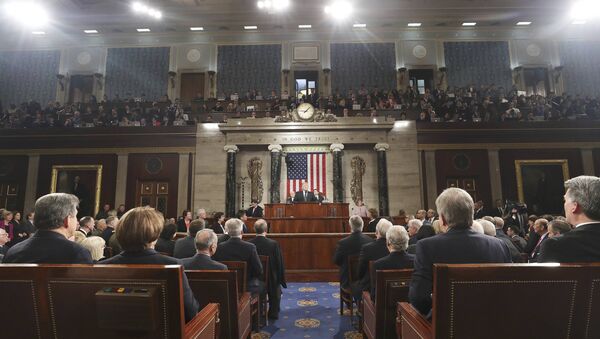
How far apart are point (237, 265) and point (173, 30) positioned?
51.2 feet

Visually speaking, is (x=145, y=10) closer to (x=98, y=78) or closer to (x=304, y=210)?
(x=98, y=78)

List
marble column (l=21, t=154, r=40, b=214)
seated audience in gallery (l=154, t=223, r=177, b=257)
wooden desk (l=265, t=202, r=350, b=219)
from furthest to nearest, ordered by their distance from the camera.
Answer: marble column (l=21, t=154, r=40, b=214) → wooden desk (l=265, t=202, r=350, b=219) → seated audience in gallery (l=154, t=223, r=177, b=257)

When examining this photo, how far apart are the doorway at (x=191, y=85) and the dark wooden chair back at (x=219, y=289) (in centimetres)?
1447

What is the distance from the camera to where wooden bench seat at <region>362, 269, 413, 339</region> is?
8.95 ft

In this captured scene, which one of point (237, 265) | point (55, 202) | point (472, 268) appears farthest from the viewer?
point (237, 265)

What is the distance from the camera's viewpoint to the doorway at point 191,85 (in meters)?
16.0

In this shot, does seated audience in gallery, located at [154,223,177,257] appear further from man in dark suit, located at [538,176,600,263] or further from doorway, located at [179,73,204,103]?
doorway, located at [179,73,204,103]

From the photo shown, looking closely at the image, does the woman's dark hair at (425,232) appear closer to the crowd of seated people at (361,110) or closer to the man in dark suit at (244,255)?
the man in dark suit at (244,255)

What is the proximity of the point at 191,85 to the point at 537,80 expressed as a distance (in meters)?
15.2

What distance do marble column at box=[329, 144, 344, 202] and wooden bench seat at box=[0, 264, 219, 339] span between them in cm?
991

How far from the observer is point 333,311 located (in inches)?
184

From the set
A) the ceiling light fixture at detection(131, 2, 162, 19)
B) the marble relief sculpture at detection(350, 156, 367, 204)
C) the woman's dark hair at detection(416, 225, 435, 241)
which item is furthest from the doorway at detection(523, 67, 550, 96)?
the ceiling light fixture at detection(131, 2, 162, 19)

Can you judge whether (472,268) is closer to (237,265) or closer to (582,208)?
(582,208)

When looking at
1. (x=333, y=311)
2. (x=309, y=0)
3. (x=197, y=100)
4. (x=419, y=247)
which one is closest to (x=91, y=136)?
(x=197, y=100)
